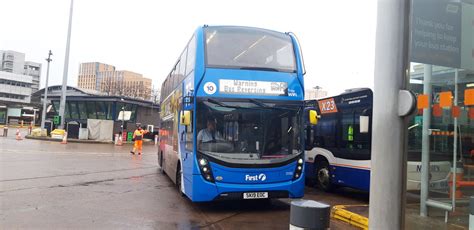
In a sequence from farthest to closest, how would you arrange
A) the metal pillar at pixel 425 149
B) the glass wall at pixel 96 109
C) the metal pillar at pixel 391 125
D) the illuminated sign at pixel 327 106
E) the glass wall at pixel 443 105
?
the glass wall at pixel 96 109
the illuminated sign at pixel 327 106
the metal pillar at pixel 425 149
the glass wall at pixel 443 105
the metal pillar at pixel 391 125

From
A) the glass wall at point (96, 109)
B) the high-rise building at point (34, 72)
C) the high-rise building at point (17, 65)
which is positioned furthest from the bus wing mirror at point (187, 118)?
the high-rise building at point (34, 72)

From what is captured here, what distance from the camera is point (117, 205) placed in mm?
8812

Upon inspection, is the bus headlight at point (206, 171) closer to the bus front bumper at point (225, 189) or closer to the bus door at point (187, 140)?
the bus front bumper at point (225, 189)

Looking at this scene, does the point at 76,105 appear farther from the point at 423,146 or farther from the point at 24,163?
the point at 423,146

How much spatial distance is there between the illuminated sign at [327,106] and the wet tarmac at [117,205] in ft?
7.73

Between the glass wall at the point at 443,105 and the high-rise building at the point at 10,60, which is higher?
the high-rise building at the point at 10,60

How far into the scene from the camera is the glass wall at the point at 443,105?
5355 mm

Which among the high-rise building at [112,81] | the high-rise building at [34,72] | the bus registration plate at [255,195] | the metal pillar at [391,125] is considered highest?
the high-rise building at [34,72]

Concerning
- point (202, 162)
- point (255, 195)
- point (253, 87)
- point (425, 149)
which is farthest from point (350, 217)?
point (253, 87)

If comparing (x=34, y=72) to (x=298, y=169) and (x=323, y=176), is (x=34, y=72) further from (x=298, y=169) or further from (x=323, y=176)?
(x=298, y=169)

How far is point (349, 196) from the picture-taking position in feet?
37.0

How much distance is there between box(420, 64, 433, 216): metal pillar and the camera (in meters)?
5.88

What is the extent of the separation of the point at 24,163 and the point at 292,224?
15.2m

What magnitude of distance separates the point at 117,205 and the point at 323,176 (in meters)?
5.84
